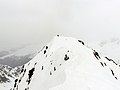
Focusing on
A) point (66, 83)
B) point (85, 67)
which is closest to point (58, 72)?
point (85, 67)

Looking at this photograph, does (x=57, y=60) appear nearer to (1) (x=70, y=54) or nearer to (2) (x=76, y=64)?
(1) (x=70, y=54)

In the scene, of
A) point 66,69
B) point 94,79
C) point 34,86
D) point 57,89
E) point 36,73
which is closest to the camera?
point 57,89

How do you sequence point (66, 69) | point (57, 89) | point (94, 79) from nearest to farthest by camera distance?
point (57, 89), point (94, 79), point (66, 69)

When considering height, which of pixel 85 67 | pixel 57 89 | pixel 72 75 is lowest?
pixel 57 89

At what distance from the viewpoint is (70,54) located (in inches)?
1747

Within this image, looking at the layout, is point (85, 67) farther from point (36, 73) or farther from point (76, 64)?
point (36, 73)

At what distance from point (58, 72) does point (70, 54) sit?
570 cm

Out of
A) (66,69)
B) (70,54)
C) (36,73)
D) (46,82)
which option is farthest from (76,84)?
(36,73)

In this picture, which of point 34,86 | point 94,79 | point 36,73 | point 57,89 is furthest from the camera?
point 36,73

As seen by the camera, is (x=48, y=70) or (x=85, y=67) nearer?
(x=85, y=67)

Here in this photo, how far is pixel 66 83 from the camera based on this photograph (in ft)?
107

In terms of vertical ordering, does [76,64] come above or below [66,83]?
above

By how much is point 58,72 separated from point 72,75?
17.2 feet

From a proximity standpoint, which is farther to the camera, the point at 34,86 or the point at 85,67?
the point at 34,86
